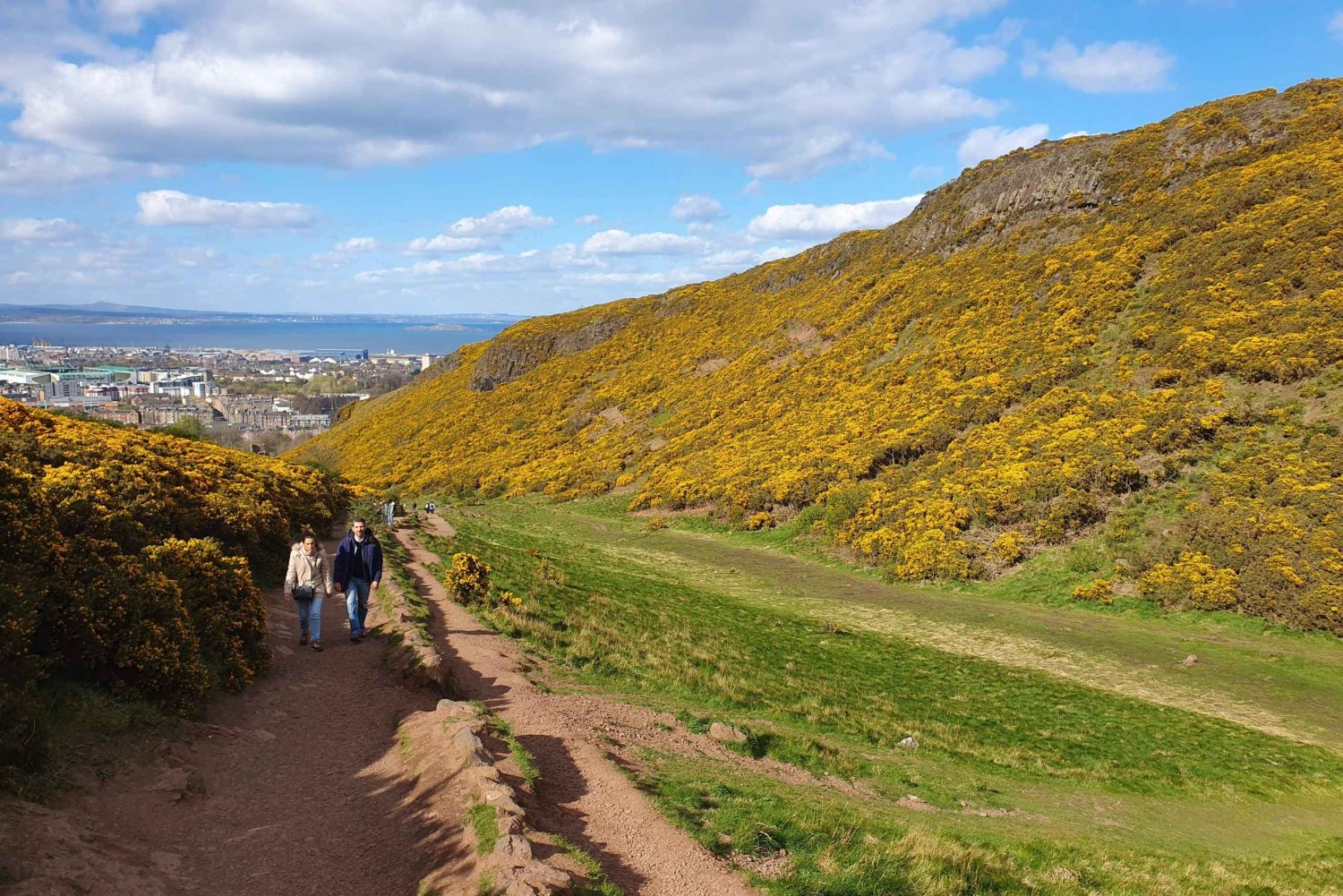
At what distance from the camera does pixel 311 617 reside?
13.8m

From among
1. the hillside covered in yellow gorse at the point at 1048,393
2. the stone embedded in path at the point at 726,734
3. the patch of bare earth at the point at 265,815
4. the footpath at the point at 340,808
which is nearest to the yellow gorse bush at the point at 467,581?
the footpath at the point at 340,808

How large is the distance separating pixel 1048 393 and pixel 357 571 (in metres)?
31.0

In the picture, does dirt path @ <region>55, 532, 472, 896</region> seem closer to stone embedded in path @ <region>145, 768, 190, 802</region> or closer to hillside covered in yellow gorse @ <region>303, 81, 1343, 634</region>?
stone embedded in path @ <region>145, 768, 190, 802</region>

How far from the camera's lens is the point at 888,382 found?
139 feet

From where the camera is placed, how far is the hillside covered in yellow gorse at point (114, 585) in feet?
26.7

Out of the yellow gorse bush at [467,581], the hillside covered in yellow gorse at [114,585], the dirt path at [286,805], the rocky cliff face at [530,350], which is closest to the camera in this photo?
the dirt path at [286,805]

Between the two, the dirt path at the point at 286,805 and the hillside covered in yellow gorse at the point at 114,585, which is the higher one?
the hillside covered in yellow gorse at the point at 114,585

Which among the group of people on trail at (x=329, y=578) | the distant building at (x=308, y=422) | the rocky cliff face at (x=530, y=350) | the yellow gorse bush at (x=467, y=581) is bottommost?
the distant building at (x=308, y=422)

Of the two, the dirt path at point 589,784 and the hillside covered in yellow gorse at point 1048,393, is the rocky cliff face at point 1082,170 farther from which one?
the dirt path at point 589,784

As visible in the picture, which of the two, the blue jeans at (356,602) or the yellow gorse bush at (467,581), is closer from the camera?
the blue jeans at (356,602)

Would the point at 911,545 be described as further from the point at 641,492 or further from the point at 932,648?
the point at 641,492

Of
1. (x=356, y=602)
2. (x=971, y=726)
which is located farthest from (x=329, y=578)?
(x=971, y=726)

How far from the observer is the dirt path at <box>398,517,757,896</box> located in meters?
7.52

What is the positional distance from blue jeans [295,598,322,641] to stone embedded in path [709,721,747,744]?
25.3 feet
